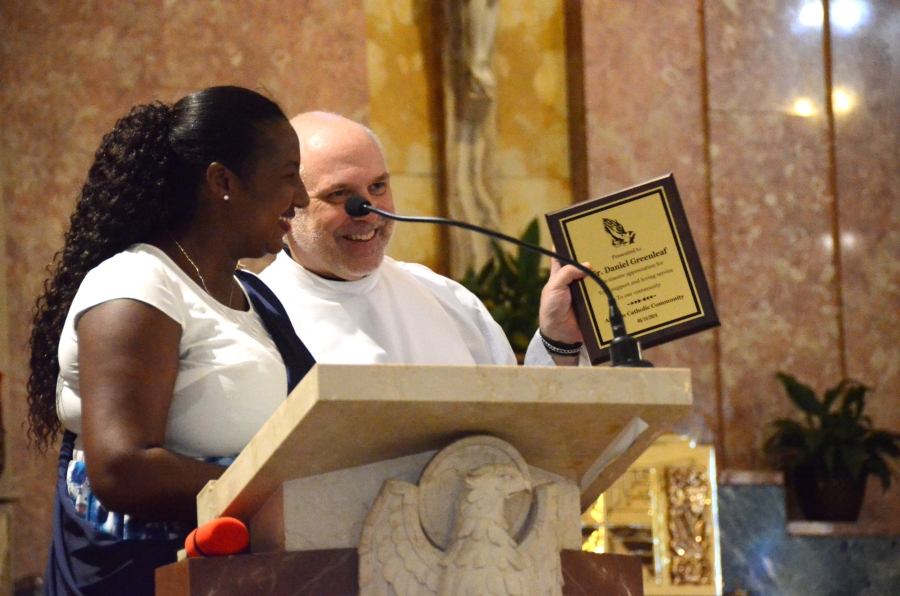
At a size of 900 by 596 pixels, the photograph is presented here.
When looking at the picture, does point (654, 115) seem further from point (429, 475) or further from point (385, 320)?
point (429, 475)

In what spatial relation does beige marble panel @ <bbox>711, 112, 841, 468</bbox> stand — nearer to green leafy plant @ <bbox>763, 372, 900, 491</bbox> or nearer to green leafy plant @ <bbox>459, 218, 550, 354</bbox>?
green leafy plant @ <bbox>763, 372, 900, 491</bbox>

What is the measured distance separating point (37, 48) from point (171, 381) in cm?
432

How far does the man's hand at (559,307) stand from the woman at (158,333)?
0.83 meters

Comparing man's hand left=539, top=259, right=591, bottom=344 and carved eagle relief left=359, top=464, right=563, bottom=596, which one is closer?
carved eagle relief left=359, top=464, right=563, bottom=596

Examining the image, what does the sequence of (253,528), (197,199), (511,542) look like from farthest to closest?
(197,199)
(253,528)
(511,542)

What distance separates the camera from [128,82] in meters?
5.96

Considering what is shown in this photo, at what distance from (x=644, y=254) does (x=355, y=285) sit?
1015 millimetres

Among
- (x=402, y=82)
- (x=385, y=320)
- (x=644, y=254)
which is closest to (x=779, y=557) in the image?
(x=402, y=82)

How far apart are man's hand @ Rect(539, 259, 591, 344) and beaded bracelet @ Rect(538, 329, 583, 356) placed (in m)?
0.01

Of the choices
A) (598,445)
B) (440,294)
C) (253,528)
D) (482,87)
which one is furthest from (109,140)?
(482,87)

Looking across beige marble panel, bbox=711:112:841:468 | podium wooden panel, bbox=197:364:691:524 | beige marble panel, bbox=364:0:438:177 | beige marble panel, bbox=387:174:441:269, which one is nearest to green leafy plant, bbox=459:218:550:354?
beige marble panel, bbox=387:174:441:269

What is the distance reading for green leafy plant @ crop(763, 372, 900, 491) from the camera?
22.1 feet

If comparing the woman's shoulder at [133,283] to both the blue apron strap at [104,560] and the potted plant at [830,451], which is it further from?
the potted plant at [830,451]

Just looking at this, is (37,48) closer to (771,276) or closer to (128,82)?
(128,82)
